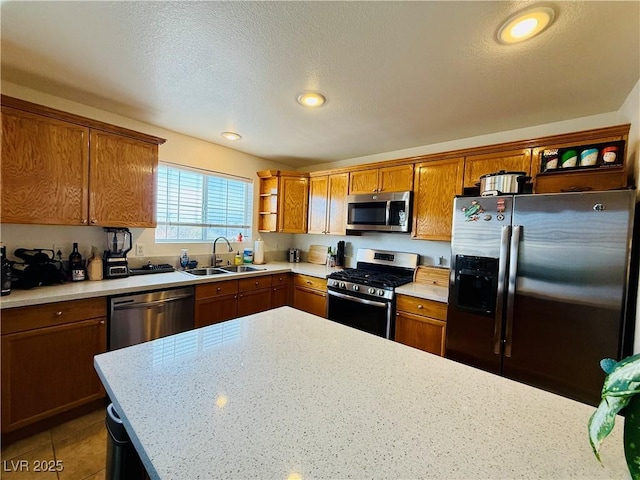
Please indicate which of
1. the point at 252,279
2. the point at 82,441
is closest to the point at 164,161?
the point at 252,279

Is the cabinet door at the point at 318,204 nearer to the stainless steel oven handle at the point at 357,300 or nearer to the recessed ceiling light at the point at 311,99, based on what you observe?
the stainless steel oven handle at the point at 357,300

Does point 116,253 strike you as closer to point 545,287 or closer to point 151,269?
point 151,269

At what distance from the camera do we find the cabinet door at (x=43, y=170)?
1850 millimetres

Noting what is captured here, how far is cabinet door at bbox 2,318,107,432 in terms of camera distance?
1.70 metres

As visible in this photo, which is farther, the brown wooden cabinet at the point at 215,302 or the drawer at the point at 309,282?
the drawer at the point at 309,282

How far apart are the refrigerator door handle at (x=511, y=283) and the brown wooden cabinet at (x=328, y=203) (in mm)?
1845

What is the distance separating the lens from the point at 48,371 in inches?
72.1

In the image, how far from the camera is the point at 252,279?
3068 mm

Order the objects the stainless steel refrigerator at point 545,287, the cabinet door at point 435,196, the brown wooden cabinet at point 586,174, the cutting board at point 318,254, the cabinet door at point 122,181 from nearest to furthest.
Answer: the stainless steel refrigerator at point 545,287
the brown wooden cabinet at point 586,174
the cabinet door at point 122,181
the cabinet door at point 435,196
the cutting board at point 318,254

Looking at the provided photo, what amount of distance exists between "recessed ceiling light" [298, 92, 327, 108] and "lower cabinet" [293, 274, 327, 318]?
1824 mm

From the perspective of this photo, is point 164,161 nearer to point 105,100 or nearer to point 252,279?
point 105,100

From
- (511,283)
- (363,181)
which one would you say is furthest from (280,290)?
(511,283)

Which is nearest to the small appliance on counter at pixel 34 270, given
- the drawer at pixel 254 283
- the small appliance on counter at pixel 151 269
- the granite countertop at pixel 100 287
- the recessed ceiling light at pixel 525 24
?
the granite countertop at pixel 100 287

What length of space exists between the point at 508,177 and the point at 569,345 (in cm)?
113
